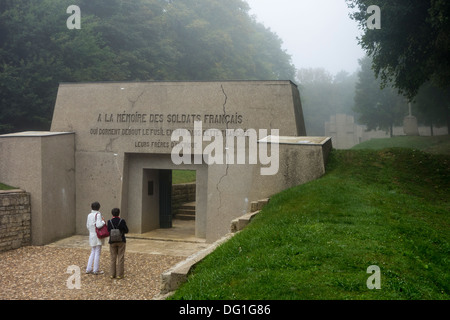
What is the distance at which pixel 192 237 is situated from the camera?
15375 mm

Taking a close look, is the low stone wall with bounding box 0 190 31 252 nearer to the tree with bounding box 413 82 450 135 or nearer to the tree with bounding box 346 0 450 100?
the tree with bounding box 346 0 450 100

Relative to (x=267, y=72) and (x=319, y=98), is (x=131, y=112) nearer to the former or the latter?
(x=267, y=72)

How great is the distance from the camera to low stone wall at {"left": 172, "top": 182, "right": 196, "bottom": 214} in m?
20.8

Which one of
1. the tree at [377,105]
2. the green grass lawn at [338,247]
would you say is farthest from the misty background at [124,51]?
the green grass lawn at [338,247]

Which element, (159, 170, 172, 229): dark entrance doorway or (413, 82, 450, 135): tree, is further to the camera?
(413, 82, 450, 135): tree

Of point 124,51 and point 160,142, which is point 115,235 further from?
point 124,51

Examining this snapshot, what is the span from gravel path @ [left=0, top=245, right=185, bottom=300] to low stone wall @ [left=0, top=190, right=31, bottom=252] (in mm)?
303

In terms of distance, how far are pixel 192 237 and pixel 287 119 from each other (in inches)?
202

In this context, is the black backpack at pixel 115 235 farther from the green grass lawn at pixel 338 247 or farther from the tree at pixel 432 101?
the tree at pixel 432 101

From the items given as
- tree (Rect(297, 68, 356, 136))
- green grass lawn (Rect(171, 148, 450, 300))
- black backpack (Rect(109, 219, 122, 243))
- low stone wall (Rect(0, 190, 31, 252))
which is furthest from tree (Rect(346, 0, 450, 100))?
tree (Rect(297, 68, 356, 136))

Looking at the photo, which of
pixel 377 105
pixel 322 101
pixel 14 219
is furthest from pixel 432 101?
pixel 322 101

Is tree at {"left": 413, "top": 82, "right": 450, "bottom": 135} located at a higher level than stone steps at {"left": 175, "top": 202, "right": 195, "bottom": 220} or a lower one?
higher

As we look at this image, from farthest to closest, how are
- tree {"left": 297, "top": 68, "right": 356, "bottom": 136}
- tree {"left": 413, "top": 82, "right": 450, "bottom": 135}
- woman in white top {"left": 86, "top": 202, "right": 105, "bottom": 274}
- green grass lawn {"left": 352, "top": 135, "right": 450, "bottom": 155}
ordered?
tree {"left": 297, "top": 68, "right": 356, "bottom": 136} < green grass lawn {"left": 352, "top": 135, "right": 450, "bottom": 155} < tree {"left": 413, "top": 82, "right": 450, "bottom": 135} < woman in white top {"left": 86, "top": 202, "right": 105, "bottom": 274}

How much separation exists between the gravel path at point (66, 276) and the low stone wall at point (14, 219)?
0.99 feet
